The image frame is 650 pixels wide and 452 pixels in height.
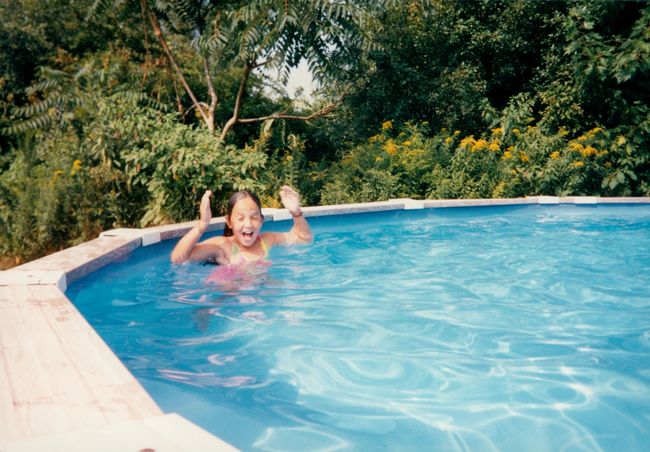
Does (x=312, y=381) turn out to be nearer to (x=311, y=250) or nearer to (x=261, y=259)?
(x=261, y=259)

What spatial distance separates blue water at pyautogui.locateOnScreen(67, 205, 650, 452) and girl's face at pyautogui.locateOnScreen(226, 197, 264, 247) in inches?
18.8

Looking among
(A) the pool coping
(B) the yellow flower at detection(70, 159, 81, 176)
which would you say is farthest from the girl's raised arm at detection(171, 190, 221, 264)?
(B) the yellow flower at detection(70, 159, 81, 176)

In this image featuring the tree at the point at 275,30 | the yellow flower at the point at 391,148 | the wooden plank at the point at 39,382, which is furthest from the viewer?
the yellow flower at the point at 391,148

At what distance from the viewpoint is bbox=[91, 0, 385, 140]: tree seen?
27.2 feet

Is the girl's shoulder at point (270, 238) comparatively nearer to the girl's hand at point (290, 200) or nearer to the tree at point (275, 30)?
the girl's hand at point (290, 200)

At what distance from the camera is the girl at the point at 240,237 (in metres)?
4.42

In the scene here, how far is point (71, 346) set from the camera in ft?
7.02

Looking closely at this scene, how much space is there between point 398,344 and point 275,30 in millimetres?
6060

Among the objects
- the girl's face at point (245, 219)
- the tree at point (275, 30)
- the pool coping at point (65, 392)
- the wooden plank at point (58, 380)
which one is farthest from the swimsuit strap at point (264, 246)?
the tree at point (275, 30)

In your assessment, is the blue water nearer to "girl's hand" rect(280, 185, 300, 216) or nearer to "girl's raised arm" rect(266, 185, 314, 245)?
"girl's raised arm" rect(266, 185, 314, 245)

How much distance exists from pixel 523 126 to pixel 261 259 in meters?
7.91

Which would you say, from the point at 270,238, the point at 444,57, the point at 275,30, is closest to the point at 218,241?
the point at 270,238

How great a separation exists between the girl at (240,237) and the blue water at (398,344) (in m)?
0.28

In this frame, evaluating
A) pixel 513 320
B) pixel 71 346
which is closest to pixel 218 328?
pixel 71 346
